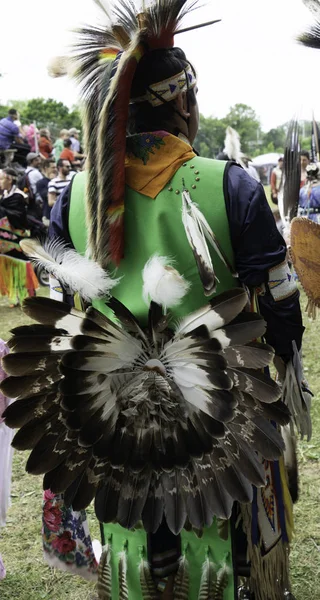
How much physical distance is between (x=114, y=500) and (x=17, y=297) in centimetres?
537

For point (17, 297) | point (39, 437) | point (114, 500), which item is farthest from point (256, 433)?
point (17, 297)

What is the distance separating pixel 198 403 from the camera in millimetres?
1446

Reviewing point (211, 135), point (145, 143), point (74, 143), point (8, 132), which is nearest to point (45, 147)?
point (74, 143)

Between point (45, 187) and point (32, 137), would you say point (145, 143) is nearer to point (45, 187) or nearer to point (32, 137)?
point (45, 187)

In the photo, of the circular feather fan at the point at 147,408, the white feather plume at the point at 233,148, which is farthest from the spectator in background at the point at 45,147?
the circular feather fan at the point at 147,408

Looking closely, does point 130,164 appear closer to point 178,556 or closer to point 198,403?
point 198,403

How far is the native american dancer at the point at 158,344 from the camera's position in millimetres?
Result: 1429

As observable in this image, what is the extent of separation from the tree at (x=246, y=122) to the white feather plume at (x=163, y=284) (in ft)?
112

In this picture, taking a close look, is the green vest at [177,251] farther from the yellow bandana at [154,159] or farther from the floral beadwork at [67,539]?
the floral beadwork at [67,539]

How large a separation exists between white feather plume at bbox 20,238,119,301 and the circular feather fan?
0.10 metres

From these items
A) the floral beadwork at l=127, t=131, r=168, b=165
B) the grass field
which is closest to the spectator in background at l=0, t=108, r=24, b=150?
the grass field

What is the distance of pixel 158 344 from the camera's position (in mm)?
1516

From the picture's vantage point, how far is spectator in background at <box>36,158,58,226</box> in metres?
8.56

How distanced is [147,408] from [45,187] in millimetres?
7795
